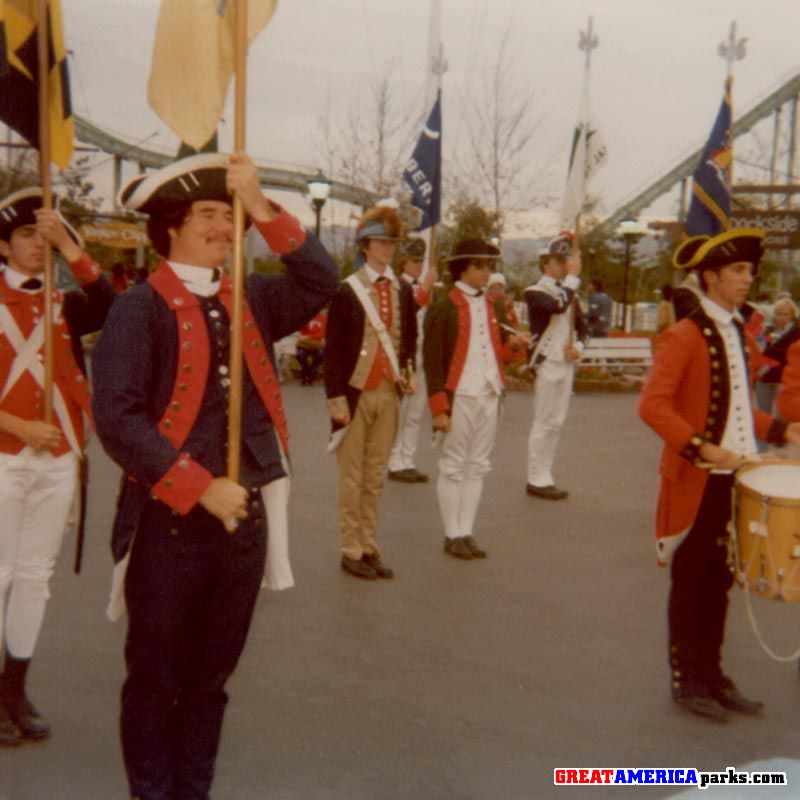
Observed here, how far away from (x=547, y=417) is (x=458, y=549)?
8.73 feet

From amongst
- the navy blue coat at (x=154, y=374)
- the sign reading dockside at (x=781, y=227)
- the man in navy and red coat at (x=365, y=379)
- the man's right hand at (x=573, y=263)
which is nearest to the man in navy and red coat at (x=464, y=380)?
the man in navy and red coat at (x=365, y=379)

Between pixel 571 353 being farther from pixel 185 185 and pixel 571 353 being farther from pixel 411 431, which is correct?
pixel 185 185

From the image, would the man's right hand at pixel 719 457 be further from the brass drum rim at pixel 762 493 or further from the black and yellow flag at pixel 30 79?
the black and yellow flag at pixel 30 79

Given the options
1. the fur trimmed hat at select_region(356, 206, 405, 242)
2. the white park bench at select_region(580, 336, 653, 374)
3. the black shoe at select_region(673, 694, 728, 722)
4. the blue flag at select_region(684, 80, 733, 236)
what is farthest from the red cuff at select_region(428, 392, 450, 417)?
the white park bench at select_region(580, 336, 653, 374)

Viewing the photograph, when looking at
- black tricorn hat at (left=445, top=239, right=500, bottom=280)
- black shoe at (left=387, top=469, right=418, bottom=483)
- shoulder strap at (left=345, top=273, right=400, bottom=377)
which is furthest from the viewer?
black shoe at (left=387, top=469, right=418, bottom=483)

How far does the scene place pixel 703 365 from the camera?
4.92m

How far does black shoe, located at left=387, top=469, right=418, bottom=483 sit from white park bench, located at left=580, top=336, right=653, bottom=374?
450 inches

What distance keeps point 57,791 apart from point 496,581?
3.44 meters

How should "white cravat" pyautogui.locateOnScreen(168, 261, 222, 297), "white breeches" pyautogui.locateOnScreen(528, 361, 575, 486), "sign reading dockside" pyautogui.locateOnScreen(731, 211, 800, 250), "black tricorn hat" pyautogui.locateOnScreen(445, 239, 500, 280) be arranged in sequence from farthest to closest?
"sign reading dockside" pyautogui.locateOnScreen(731, 211, 800, 250) < "white breeches" pyautogui.locateOnScreen(528, 361, 575, 486) < "black tricorn hat" pyautogui.locateOnScreen(445, 239, 500, 280) < "white cravat" pyautogui.locateOnScreen(168, 261, 222, 297)

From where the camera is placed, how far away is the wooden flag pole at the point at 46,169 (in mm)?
4137

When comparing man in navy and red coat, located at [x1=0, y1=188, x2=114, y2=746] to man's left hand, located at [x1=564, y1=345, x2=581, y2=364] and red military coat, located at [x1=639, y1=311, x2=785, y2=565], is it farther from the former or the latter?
man's left hand, located at [x1=564, y1=345, x2=581, y2=364]

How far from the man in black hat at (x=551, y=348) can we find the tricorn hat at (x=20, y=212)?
19.0 ft

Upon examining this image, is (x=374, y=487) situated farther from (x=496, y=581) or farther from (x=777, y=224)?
(x=777, y=224)

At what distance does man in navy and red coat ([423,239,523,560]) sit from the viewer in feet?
24.7
